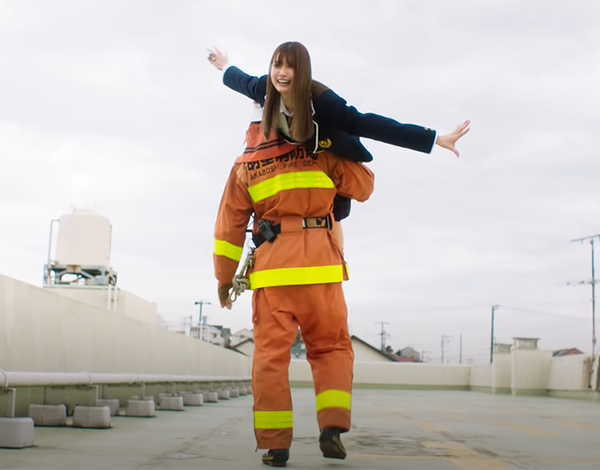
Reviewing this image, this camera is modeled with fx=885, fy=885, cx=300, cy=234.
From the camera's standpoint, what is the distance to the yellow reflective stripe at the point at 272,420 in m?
3.97

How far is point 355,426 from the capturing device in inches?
273

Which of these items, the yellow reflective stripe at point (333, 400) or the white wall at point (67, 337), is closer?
the yellow reflective stripe at point (333, 400)

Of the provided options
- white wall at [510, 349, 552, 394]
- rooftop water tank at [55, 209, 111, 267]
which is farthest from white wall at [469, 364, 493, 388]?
rooftop water tank at [55, 209, 111, 267]

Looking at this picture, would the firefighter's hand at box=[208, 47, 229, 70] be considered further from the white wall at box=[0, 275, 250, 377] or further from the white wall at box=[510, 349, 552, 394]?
the white wall at box=[510, 349, 552, 394]

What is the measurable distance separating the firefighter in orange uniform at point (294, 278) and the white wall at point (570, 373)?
66.5ft

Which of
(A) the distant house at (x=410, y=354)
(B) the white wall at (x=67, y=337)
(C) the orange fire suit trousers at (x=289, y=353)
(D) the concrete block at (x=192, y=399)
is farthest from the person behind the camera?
(A) the distant house at (x=410, y=354)

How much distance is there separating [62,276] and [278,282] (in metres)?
30.4

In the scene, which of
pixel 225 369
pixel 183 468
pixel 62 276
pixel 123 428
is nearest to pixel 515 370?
pixel 225 369

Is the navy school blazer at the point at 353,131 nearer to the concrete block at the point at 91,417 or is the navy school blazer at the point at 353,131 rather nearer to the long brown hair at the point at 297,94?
the long brown hair at the point at 297,94

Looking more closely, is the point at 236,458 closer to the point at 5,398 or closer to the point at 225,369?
the point at 5,398

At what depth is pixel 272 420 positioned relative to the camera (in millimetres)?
3979

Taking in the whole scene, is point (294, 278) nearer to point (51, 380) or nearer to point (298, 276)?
point (298, 276)

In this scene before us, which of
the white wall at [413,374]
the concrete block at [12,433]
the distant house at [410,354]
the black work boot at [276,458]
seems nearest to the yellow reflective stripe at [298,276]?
the black work boot at [276,458]

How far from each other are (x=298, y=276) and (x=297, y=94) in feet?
2.85
